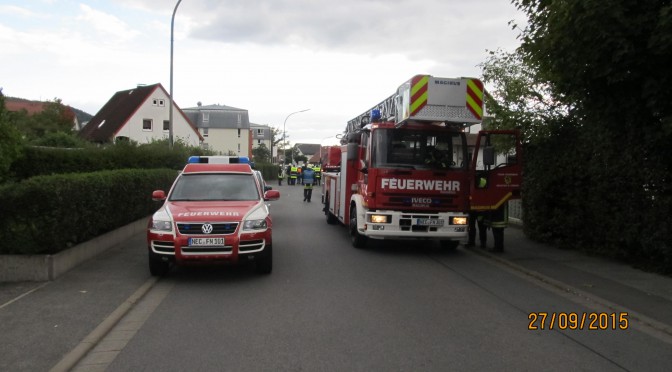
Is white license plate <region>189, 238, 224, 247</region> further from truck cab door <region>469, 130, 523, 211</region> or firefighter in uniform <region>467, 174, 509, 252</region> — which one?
firefighter in uniform <region>467, 174, 509, 252</region>

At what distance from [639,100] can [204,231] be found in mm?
6916

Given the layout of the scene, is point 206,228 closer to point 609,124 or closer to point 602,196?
point 609,124

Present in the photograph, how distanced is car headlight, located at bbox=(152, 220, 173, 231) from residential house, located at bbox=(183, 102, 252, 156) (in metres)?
93.5

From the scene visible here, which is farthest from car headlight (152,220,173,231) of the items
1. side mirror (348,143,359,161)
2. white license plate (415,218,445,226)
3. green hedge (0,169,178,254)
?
side mirror (348,143,359,161)

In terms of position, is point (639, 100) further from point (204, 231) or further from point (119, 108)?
point (119, 108)

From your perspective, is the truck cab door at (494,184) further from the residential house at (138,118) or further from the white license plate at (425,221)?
the residential house at (138,118)

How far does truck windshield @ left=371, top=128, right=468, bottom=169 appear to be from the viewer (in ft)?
37.7

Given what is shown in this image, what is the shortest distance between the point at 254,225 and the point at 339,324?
2825mm

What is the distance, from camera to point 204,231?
332 inches

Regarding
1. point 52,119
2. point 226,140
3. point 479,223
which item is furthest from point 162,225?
point 226,140

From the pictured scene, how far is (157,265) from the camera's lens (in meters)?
8.77

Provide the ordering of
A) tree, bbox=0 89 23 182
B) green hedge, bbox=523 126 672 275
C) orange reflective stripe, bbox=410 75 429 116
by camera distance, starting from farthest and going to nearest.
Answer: orange reflective stripe, bbox=410 75 429 116 → tree, bbox=0 89 23 182 → green hedge, bbox=523 126 672 275

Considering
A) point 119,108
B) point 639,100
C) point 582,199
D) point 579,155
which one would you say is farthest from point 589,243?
point 119,108

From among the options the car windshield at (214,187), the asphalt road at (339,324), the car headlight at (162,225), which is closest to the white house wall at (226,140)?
the car windshield at (214,187)
